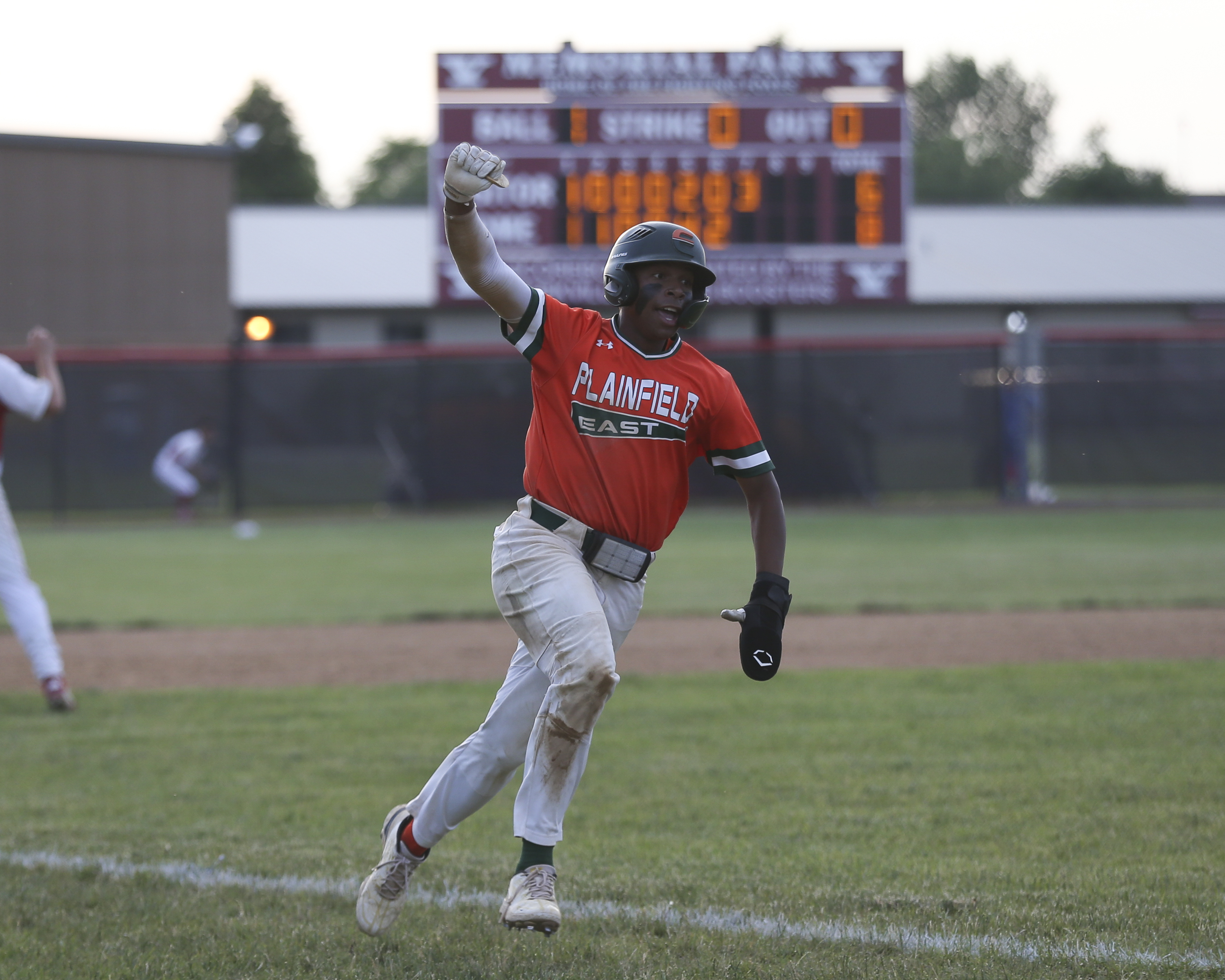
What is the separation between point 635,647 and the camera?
8938mm

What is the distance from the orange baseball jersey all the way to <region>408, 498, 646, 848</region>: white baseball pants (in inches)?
4.4

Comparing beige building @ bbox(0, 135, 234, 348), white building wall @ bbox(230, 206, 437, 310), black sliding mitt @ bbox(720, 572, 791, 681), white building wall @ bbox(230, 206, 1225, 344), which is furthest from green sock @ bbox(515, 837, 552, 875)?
white building wall @ bbox(230, 206, 437, 310)

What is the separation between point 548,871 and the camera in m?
3.38

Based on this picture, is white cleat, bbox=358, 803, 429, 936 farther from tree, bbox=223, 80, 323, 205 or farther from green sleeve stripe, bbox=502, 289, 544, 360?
tree, bbox=223, 80, 323, 205

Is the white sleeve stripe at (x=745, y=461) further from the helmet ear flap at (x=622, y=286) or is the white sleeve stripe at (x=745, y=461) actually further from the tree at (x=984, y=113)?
the tree at (x=984, y=113)

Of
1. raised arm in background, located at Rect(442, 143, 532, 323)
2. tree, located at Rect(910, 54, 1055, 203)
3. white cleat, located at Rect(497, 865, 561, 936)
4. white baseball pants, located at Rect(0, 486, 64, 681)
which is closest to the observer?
white cleat, located at Rect(497, 865, 561, 936)

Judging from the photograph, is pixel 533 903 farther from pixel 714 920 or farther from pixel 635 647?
pixel 635 647

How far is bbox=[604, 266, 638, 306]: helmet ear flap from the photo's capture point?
11.9ft

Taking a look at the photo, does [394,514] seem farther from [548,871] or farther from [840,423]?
[548,871]

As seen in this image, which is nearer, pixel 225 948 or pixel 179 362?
pixel 225 948

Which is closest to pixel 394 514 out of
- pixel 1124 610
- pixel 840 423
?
pixel 840 423

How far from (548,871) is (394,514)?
56.8 ft

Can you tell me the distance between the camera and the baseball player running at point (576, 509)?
11.3 ft

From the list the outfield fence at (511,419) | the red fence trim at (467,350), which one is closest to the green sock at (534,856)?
the outfield fence at (511,419)
